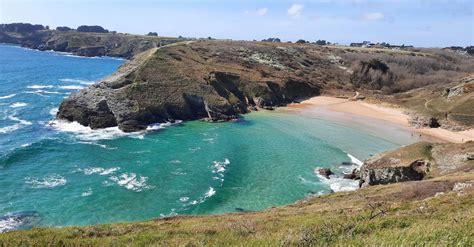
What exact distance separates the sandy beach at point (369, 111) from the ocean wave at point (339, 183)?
34458 millimetres

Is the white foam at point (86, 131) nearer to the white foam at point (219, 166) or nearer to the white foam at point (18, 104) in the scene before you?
the white foam at point (18, 104)

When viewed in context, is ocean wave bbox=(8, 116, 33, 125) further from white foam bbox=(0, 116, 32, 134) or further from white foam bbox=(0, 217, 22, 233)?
white foam bbox=(0, 217, 22, 233)

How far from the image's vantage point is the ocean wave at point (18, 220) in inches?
1407

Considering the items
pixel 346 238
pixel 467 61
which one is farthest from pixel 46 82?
pixel 467 61

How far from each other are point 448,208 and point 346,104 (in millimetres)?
83653

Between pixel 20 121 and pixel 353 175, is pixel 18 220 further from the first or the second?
pixel 20 121

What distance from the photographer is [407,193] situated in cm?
3184

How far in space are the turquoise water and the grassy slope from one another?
14.3 meters

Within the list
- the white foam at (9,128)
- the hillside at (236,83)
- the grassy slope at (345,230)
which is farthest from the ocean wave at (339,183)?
the white foam at (9,128)

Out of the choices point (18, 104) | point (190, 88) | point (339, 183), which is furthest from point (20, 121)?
point (339, 183)

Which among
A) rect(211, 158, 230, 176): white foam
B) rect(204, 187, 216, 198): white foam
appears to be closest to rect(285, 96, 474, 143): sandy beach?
rect(211, 158, 230, 176): white foam

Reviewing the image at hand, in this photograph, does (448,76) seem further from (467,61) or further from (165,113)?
(165,113)

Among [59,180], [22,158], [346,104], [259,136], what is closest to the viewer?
[59,180]

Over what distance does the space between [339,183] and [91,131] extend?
44.1 metres
